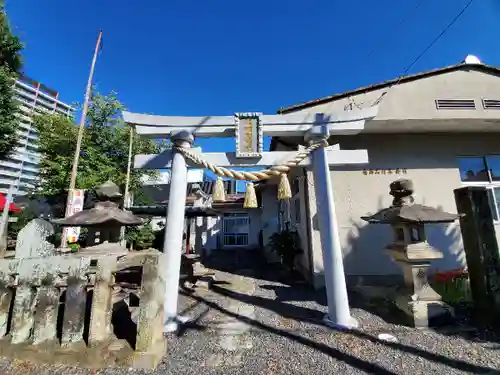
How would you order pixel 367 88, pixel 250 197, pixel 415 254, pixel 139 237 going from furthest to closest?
pixel 139 237 → pixel 367 88 → pixel 250 197 → pixel 415 254

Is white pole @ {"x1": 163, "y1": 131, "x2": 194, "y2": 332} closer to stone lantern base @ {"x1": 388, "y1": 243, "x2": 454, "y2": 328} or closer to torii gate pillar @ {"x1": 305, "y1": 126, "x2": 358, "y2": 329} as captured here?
torii gate pillar @ {"x1": 305, "y1": 126, "x2": 358, "y2": 329}

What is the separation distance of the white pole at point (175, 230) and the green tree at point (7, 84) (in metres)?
9.22

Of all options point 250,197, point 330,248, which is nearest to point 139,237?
point 250,197

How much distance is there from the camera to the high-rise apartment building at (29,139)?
13031 mm

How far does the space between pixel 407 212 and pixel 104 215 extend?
568 cm

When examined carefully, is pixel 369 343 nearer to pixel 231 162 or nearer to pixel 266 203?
pixel 231 162

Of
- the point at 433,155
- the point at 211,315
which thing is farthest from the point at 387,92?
the point at 211,315

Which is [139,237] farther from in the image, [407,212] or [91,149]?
[407,212]

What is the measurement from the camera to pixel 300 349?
3.14m

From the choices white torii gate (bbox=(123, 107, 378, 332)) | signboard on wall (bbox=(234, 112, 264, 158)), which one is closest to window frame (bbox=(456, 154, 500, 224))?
white torii gate (bbox=(123, 107, 378, 332))

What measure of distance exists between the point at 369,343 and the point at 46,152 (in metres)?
15.7

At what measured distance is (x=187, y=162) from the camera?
443cm

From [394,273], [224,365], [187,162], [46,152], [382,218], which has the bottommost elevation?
[224,365]

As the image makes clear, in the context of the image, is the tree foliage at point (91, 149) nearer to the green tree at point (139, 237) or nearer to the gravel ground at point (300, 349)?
the green tree at point (139, 237)
